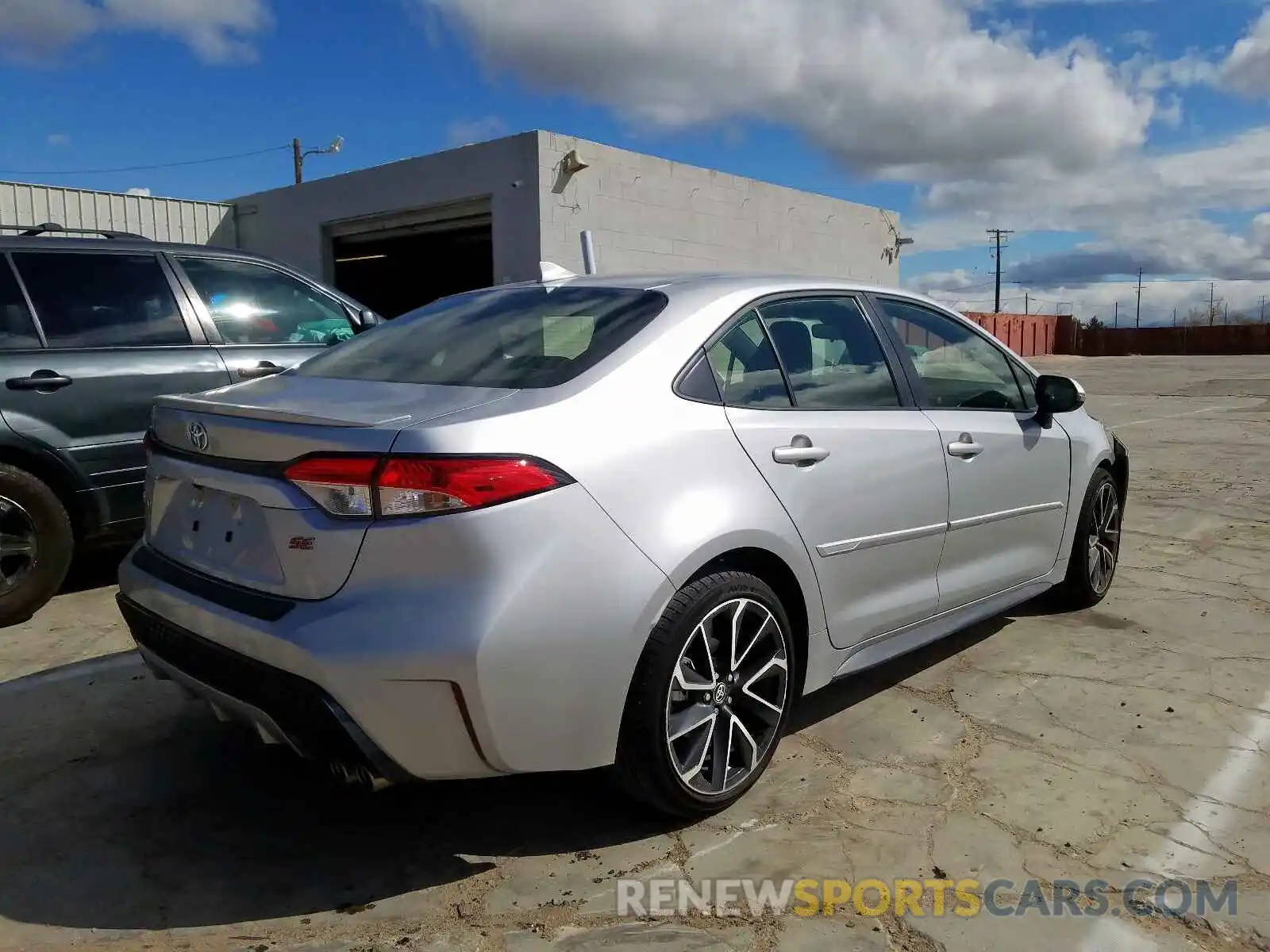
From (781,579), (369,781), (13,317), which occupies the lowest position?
(369,781)

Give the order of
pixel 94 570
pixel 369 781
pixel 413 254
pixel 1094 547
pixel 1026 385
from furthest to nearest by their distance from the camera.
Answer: pixel 413 254 < pixel 94 570 < pixel 1094 547 < pixel 1026 385 < pixel 369 781

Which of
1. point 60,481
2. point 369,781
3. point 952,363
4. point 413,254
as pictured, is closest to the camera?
point 369,781

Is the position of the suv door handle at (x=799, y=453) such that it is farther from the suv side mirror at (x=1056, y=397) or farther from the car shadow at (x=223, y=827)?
the suv side mirror at (x=1056, y=397)

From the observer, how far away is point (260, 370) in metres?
5.14

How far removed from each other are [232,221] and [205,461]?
64.5 feet

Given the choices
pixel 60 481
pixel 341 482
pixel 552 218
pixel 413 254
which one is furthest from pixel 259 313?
pixel 413 254

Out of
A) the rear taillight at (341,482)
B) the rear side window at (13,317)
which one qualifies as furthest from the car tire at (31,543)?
the rear taillight at (341,482)

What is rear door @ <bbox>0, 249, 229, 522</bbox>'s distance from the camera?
460cm

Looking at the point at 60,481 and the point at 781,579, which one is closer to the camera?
the point at 781,579

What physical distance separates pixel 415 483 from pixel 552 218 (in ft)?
42.8

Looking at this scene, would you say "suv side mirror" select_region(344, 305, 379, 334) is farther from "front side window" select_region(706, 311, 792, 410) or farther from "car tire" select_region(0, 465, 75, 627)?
"front side window" select_region(706, 311, 792, 410)

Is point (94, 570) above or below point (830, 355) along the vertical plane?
below

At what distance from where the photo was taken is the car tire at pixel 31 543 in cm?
447

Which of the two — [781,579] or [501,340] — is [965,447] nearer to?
[781,579]
